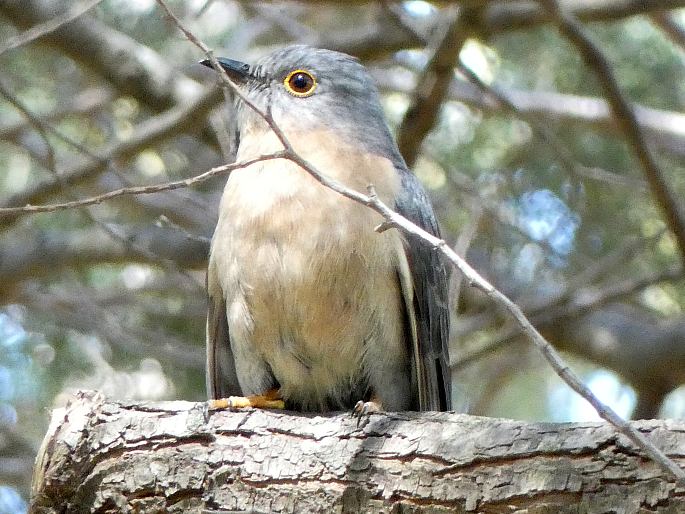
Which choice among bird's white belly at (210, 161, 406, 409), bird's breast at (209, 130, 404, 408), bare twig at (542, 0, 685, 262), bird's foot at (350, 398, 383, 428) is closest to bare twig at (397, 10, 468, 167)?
bare twig at (542, 0, 685, 262)

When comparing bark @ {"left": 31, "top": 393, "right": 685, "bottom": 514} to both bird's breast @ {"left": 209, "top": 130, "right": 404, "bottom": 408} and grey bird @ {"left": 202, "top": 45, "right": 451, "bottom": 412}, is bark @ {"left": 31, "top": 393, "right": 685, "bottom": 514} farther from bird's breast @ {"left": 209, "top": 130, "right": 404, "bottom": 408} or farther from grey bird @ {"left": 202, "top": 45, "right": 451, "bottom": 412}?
bird's breast @ {"left": 209, "top": 130, "right": 404, "bottom": 408}

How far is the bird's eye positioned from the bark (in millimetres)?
1971

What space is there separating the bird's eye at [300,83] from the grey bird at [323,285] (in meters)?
0.15

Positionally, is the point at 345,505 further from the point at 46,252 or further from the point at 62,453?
the point at 46,252

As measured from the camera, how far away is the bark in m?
3.52

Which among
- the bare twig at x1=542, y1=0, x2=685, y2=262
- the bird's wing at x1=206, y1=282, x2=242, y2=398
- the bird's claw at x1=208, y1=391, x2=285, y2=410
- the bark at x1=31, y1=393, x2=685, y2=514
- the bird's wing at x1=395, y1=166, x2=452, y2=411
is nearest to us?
the bark at x1=31, y1=393, x2=685, y2=514

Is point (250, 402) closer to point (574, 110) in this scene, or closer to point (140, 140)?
point (140, 140)

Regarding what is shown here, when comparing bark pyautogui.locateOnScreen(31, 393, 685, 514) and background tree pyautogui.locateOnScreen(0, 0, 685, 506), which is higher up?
background tree pyautogui.locateOnScreen(0, 0, 685, 506)

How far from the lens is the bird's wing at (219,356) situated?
206 inches

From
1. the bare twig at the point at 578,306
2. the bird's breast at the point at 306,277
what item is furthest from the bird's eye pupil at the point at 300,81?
the bare twig at the point at 578,306

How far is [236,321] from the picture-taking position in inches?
192

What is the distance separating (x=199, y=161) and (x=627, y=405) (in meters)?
3.94

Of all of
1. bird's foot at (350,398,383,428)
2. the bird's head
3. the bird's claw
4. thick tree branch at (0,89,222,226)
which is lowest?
bird's foot at (350,398,383,428)

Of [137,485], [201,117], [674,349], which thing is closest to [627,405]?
[674,349]
